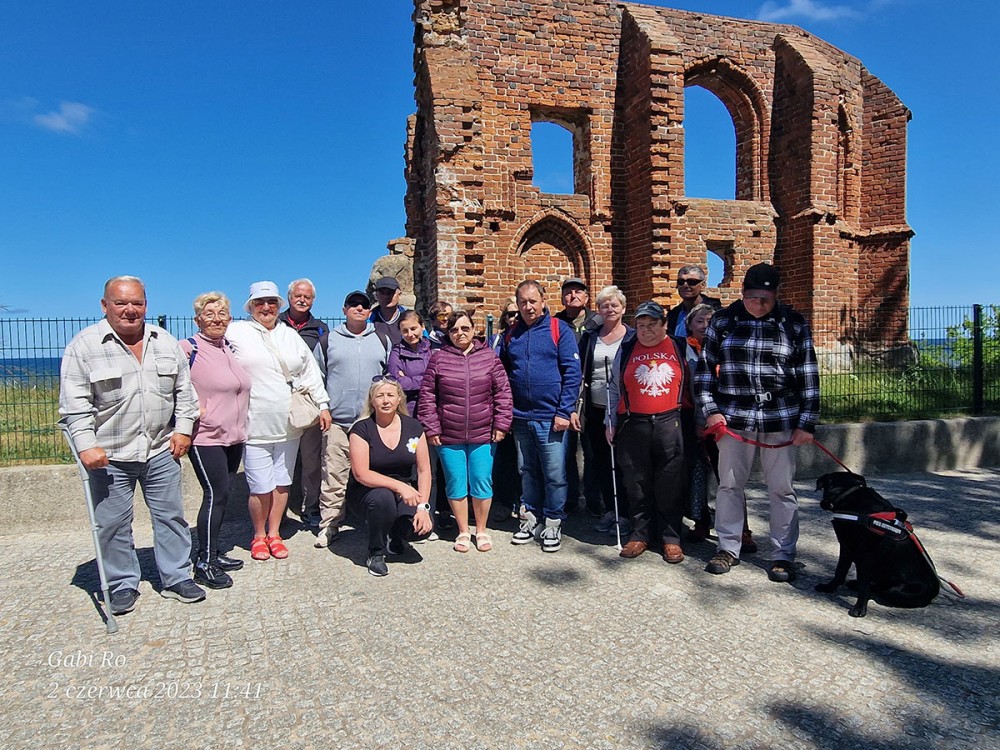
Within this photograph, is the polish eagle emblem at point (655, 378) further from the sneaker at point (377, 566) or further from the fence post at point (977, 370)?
the fence post at point (977, 370)

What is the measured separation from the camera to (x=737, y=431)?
4.29 metres

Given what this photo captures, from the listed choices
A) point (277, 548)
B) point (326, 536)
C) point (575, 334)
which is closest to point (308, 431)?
point (326, 536)

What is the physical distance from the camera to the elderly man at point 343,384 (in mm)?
5059

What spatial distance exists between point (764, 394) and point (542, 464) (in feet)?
5.90

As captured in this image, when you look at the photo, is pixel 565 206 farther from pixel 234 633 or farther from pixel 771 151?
pixel 234 633

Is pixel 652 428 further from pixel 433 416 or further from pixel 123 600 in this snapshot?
pixel 123 600

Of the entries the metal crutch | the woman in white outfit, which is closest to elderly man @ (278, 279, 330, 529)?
the woman in white outfit

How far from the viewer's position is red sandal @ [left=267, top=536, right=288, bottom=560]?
4.80 metres

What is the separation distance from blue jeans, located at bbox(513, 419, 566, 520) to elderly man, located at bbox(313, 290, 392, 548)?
1.37 meters

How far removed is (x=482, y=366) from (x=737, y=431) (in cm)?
197

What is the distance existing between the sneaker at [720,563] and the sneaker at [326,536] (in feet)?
9.70

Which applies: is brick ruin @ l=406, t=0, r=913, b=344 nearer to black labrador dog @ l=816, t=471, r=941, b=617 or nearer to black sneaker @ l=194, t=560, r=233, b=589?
black sneaker @ l=194, t=560, r=233, b=589

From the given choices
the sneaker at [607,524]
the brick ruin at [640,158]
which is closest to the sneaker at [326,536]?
the sneaker at [607,524]

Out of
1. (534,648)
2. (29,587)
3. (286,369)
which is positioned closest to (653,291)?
(286,369)
